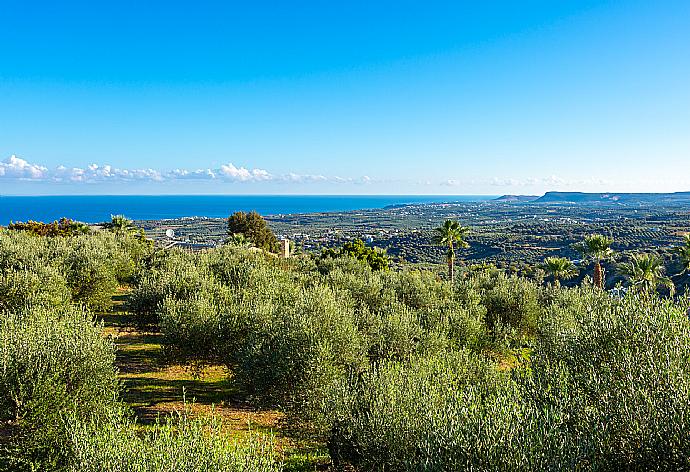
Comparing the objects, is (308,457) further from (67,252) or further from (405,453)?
(67,252)

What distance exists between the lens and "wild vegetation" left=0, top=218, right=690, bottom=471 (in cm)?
855

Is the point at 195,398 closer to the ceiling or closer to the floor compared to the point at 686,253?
closer to the floor

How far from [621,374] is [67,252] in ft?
125

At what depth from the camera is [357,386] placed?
583 inches

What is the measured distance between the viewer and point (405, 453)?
34.7 feet

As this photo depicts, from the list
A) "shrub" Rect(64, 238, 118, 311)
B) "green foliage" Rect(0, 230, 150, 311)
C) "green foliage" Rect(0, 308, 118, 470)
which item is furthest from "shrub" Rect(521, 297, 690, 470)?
"shrub" Rect(64, 238, 118, 311)

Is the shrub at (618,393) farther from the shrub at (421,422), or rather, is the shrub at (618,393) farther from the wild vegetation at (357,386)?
the shrub at (421,422)

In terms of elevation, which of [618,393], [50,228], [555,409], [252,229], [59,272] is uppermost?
[50,228]

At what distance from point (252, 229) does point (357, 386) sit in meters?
60.5

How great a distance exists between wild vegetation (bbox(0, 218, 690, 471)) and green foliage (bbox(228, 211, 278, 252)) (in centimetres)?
4431

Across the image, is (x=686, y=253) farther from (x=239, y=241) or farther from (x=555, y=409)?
(x=239, y=241)

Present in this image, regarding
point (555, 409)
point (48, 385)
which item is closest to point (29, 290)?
point (48, 385)

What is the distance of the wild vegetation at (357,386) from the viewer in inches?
337

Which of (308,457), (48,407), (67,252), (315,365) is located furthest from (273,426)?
(67,252)
